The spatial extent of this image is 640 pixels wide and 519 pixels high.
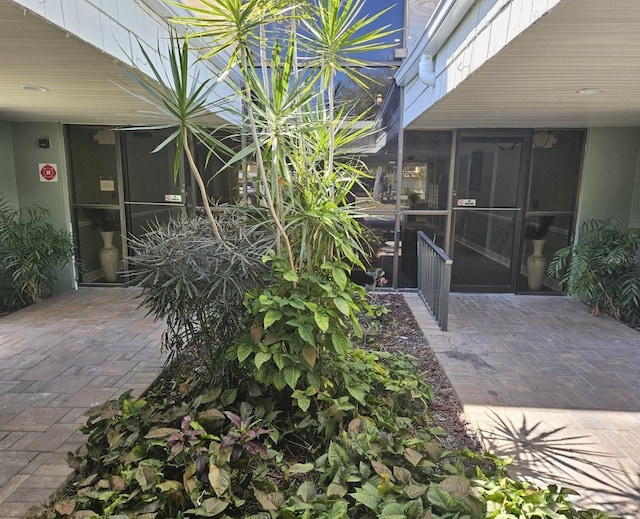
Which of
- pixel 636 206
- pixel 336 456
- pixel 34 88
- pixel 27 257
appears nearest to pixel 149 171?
pixel 27 257

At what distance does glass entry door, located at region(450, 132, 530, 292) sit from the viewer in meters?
5.97

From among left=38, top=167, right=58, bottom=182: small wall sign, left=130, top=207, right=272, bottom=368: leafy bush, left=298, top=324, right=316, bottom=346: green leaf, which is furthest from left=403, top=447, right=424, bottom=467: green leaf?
left=38, top=167, right=58, bottom=182: small wall sign

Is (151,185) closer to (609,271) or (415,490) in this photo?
(415,490)

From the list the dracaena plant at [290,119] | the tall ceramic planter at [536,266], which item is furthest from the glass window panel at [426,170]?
the dracaena plant at [290,119]

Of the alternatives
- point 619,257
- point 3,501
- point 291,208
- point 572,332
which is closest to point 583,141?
point 619,257

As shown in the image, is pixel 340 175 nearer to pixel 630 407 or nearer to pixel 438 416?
pixel 438 416

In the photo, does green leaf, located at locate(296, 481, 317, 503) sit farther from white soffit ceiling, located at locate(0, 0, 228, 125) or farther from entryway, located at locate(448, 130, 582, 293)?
entryway, located at locate(448, 130, 582, 293)

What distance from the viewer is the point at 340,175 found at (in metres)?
3.04

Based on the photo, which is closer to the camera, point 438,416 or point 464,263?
point 438,416

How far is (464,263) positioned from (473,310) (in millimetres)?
1077

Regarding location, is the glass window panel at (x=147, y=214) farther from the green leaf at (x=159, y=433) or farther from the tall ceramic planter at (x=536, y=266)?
the tall ceramic planter at (x=536, y=266)

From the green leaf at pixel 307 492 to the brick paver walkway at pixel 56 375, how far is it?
4.11 feet

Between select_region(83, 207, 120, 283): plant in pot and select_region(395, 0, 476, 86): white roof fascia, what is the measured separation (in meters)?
4.50

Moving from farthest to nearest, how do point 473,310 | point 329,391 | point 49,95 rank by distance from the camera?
point 473,310
point 49,95
point 329,391
